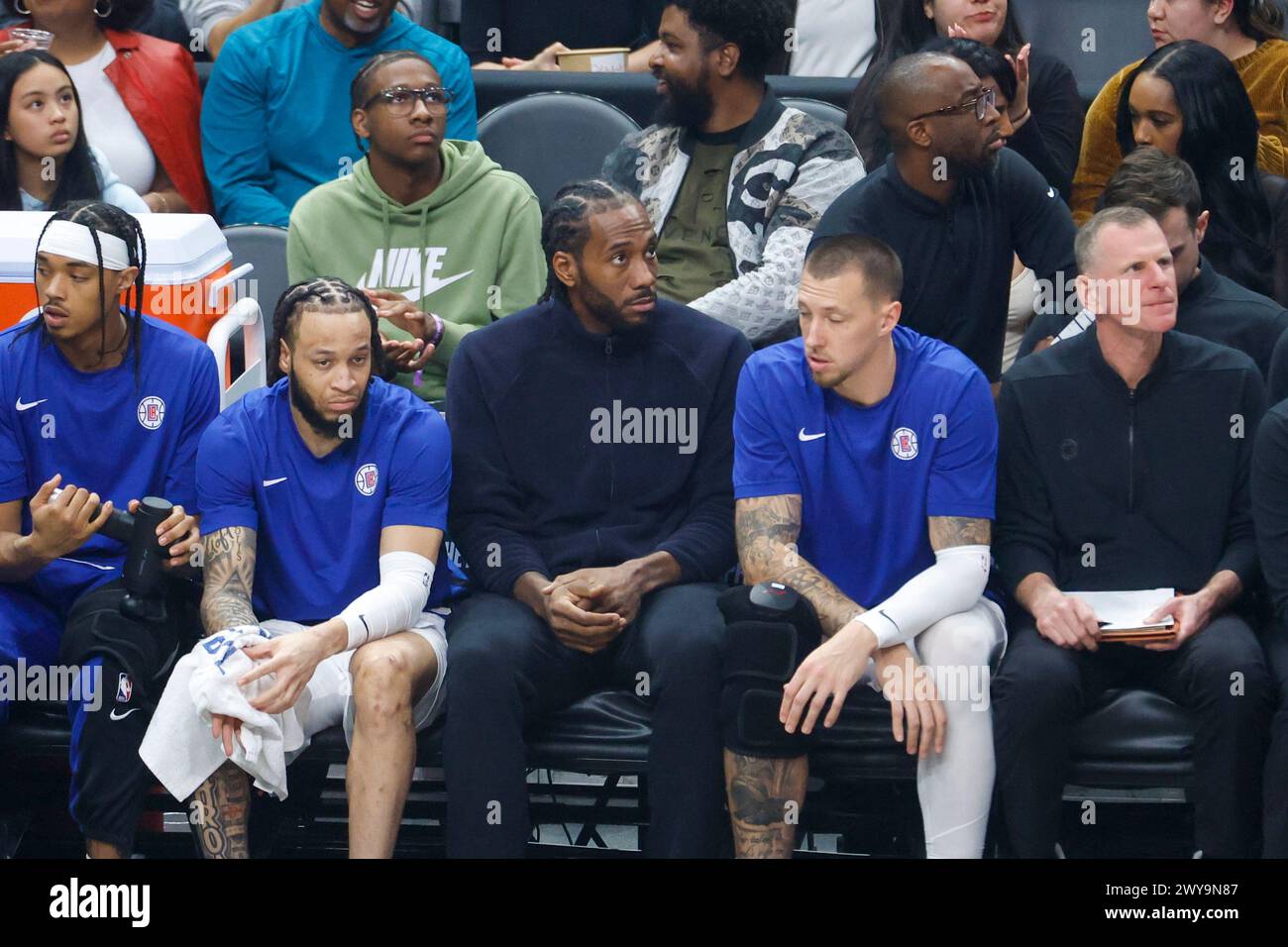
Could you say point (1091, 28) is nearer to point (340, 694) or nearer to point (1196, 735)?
point (1196, 735)

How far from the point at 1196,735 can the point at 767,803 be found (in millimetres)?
795

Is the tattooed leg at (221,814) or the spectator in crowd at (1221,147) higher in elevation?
the spectator in crowd at (1221,147)

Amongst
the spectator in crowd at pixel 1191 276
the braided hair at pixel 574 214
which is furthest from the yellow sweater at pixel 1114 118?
the braided hair at pixel 574 214

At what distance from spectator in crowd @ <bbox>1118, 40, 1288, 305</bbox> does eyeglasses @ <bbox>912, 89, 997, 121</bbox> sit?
0.51 metres

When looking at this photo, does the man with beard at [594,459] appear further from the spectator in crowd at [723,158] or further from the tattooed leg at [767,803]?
the spectator in crowd at [723,158]

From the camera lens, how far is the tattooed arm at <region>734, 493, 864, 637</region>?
3.62 m

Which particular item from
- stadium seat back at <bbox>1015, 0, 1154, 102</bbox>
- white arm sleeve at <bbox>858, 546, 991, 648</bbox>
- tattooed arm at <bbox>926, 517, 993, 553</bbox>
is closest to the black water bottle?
white arm sleeve at <bbox>858, 546, 991, 648</bbox>

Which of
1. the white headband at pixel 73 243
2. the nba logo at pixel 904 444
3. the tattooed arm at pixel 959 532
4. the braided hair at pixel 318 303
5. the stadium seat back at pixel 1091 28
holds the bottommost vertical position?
the tattooed arm at pixel 959 532

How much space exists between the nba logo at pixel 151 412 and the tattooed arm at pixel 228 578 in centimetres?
32

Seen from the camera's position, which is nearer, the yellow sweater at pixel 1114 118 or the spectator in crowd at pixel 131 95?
the yellow sweater at pixel 1114 118

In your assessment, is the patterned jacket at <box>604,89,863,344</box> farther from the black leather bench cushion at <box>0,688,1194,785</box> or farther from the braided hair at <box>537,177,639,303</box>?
the black leather bench cushion at <box>0,688,1194,785</box>

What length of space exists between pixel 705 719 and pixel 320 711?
A: 2.41 feet

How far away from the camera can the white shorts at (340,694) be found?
357 cm

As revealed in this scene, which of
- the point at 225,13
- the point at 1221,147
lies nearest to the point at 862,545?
the point at 1221,147
